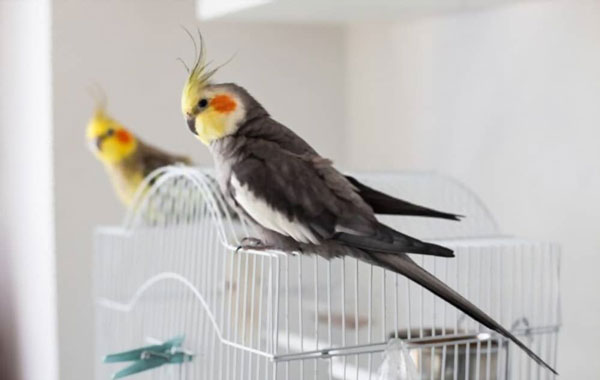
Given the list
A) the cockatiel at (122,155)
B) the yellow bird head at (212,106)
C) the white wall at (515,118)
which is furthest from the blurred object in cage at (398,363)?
the cockatiel at (122,155)

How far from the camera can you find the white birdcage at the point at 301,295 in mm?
1031

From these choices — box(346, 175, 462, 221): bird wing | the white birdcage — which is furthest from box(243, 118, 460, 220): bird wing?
the white birdcage

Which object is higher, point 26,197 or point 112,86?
point 112,86

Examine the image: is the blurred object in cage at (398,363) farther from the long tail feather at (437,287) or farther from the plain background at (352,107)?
the plain background at (352,107)

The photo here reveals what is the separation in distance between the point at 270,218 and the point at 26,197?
1.00 metres

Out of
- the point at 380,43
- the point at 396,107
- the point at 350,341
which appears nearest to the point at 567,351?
the point at 350,341

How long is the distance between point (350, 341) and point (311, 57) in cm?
57

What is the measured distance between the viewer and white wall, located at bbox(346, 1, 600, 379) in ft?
4.05

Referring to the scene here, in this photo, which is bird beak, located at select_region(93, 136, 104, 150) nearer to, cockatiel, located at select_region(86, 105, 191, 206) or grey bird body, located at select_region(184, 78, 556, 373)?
cockatiel, located at select_region(86, 105, 191, 206)

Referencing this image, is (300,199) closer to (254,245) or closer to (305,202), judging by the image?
(305,202)

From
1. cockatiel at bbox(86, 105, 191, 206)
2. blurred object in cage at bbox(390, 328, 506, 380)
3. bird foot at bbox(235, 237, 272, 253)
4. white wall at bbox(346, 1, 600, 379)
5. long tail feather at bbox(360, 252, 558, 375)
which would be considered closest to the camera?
long tail feather at bbox(360, 252, 558, 375)

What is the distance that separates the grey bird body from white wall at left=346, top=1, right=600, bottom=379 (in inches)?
19.6

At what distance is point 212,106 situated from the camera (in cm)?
79

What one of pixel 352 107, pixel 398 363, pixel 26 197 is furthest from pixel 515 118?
pixel 26 197
